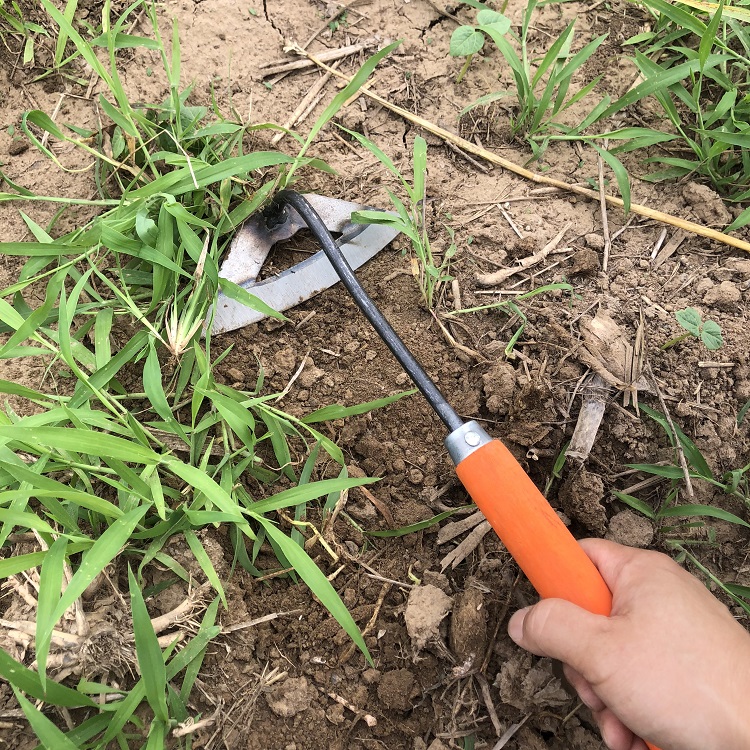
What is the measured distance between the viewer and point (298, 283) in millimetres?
1819

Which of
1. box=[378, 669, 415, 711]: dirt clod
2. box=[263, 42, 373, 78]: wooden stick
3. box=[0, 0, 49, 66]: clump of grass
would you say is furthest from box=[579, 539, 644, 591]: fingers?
box=[0, 0, 49, 66]: clump of grass

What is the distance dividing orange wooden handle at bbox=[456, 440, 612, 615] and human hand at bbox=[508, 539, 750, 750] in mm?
39

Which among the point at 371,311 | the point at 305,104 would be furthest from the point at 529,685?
the point at 305,104

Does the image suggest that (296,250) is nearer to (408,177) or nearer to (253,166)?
(253,166)

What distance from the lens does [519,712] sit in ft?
4.92

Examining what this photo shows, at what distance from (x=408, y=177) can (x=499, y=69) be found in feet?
1.82

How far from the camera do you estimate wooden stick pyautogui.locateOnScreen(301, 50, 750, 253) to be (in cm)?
187

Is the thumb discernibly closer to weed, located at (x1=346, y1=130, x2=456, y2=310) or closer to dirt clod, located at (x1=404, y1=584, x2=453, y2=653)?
dirt clod, located at (x1=404, y1=584, x2=453, y2=653)

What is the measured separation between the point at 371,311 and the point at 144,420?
728mm

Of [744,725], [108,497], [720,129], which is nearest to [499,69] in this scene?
[720,129]

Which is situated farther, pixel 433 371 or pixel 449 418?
pixel 433 371

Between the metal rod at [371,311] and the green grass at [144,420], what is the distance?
13cm

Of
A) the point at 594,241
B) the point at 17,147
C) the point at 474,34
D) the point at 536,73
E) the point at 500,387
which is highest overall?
the point at 17,147

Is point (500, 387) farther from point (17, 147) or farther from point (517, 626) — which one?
point (17, 147)
